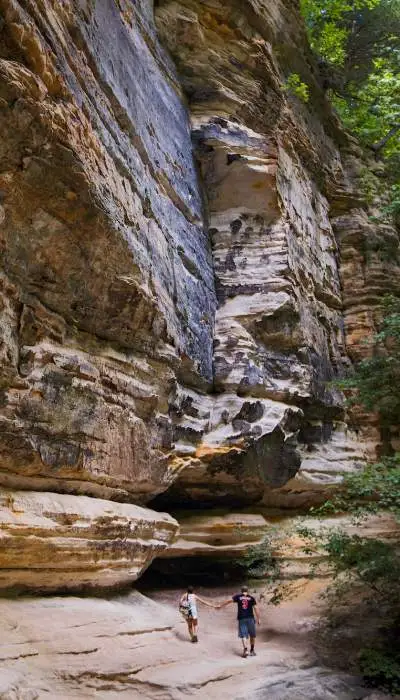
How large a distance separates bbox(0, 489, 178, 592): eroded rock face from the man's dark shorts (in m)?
1.87

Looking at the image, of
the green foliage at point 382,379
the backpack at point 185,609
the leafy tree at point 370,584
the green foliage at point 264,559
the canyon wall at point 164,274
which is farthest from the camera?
the green foliage at point 382,379

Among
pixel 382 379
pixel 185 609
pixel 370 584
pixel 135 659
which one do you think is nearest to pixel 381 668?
pixel 370 584

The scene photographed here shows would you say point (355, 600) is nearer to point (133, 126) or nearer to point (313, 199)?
point (133, 126)

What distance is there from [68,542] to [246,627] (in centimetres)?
362

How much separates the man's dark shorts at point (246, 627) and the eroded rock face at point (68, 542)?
6.14ft

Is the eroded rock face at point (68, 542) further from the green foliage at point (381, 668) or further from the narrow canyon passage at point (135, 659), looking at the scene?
the green foliage at point (381, 668)

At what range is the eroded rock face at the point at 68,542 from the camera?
251 inches

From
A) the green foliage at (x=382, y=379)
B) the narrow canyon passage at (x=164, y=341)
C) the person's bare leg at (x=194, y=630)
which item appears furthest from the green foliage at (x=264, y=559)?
the green foliage at (x=382, y=379)

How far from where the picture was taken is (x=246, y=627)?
8.67 m

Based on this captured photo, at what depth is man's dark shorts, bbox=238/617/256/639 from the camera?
862 cm

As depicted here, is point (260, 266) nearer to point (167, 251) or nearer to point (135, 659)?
point (167, 251)

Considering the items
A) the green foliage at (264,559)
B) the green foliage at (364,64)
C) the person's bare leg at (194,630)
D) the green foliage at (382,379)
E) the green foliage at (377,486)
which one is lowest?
the person's bare leg at (194,630)

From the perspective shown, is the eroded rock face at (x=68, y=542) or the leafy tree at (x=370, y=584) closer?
the eroded rock face at (x=68, y=542)

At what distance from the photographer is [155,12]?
1355cm
